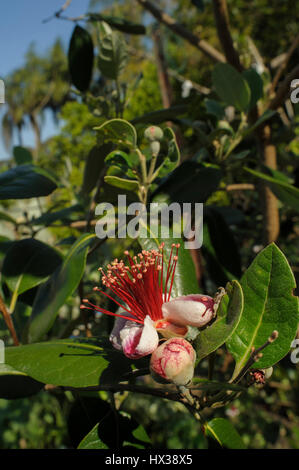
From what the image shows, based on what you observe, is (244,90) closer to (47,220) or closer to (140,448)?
(47,220)

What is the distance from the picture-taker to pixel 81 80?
1227 mm

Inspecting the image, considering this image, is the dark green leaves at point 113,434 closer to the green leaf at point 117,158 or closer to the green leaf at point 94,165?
the green leaf at point 117,158

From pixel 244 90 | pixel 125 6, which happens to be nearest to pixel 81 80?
pixel 244 90

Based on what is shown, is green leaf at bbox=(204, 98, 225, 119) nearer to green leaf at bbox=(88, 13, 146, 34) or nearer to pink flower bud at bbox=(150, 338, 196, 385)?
green leaf at bbox=(88, 13, 146, 34)

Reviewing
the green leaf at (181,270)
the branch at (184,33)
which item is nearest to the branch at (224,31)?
the branch at (184,33)

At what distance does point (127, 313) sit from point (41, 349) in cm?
15

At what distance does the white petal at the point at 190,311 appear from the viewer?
58 cm

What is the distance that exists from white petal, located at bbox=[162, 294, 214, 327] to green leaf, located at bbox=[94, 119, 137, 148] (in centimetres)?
37

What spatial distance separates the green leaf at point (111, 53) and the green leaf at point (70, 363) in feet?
2.35

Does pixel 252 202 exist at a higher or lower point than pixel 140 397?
higher

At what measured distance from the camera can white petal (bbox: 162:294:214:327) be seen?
1.91 feet

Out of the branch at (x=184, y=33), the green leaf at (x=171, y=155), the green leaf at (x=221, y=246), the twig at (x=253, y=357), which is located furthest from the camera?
the branch at (x=184, y=33)

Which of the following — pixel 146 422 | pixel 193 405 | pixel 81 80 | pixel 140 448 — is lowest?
pixel 146 422

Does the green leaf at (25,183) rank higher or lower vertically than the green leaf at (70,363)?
higher
